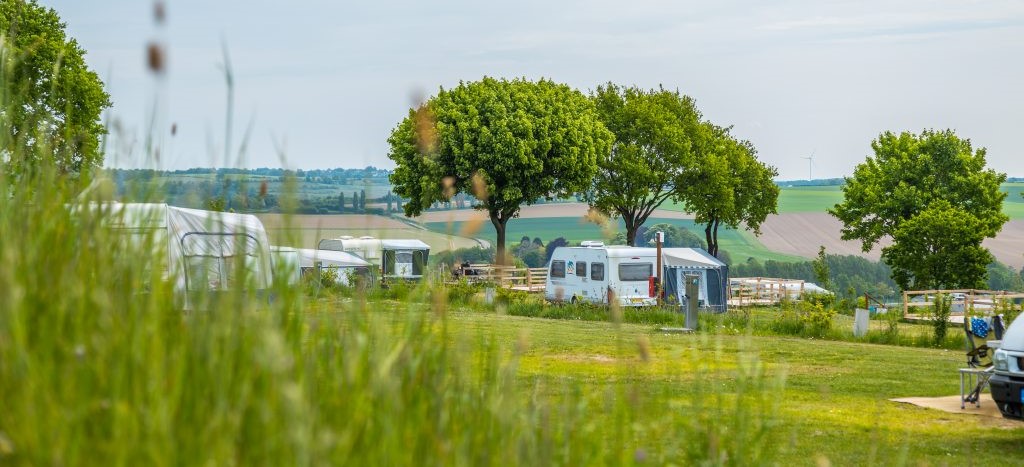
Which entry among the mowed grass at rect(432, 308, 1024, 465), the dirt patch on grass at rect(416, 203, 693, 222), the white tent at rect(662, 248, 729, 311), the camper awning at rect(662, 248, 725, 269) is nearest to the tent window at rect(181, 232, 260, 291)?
the dirt patch on grass at rect(416, 203, 693, 222)

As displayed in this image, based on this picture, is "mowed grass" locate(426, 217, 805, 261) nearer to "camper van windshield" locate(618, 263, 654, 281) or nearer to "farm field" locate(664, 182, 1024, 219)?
"farm field" locate(664, 182, 1024, 219)

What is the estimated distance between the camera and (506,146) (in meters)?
44.0

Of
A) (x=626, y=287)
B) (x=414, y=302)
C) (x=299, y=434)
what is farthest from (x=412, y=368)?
(x=626, y=287)

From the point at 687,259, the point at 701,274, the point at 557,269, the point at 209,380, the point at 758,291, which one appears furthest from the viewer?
the point at 758,291

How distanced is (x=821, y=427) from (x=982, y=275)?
1562 inches

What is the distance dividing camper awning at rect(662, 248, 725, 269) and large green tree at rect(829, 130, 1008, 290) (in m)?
16.6

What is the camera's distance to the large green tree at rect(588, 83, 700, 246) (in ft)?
169

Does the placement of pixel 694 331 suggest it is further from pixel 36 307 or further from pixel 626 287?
pixel 36 307

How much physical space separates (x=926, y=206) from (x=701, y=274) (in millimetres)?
20370

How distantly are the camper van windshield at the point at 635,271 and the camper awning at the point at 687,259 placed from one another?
1.81 metres

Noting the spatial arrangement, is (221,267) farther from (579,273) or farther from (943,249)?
(943,249)

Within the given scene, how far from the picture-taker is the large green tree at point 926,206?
46.8m

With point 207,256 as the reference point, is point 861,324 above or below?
below

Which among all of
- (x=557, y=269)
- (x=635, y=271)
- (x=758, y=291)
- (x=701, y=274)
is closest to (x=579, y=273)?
(x=557, y=269)
